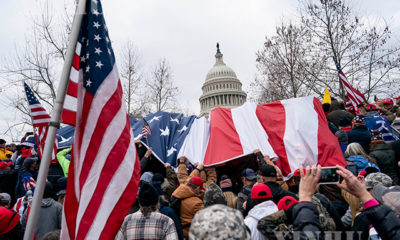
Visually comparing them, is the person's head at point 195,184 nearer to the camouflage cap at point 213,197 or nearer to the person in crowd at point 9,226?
the camouflage cap at point 213,197

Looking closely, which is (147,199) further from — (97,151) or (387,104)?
(387,104)

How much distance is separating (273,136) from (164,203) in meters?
3.19

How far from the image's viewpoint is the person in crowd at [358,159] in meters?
4.46

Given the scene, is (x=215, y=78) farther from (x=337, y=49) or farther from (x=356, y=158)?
(x=356, y=158)

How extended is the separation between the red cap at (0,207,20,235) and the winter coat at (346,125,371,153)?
6.13 m

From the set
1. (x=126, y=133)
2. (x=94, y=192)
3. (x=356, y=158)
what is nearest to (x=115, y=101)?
(x=126, y=133)

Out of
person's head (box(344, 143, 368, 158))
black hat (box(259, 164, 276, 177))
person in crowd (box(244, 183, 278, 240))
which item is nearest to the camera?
person in crowd (box(244, 183, 278, 240))

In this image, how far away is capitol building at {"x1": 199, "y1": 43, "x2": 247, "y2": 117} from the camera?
71812mm

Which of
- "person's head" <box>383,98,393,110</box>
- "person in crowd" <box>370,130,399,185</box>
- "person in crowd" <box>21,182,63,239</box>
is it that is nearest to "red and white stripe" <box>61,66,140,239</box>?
"person in crowd" <box>21,182,63,239</box>

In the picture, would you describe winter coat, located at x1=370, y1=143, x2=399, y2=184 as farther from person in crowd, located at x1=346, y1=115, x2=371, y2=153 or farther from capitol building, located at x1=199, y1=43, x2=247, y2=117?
capitol building, located at x1=199, y1=43, x2=247, y2=117

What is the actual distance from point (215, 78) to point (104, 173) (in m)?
73.2

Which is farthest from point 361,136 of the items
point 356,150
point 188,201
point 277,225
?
point 277,225

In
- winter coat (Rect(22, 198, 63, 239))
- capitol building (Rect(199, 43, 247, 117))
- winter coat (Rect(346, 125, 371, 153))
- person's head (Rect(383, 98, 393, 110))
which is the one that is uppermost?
capitol building (Rect(199, 43, 247, 117))

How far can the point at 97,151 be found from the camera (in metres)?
2.43
